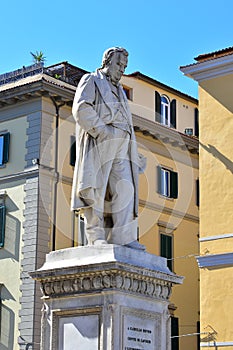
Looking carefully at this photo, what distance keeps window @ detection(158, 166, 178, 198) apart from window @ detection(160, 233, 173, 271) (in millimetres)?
1795

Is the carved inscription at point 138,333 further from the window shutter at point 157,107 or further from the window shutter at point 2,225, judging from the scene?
the window shutter at point 157,107

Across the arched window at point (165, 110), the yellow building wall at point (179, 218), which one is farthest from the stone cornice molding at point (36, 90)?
the arched window at point (165, 110)

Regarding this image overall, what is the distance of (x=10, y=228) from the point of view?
101 ft

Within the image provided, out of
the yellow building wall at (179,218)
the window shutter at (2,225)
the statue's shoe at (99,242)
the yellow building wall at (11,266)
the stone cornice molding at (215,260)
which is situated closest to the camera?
the statue's shoe at (99,242)

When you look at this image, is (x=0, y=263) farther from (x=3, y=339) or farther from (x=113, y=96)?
(x=113, y=96)

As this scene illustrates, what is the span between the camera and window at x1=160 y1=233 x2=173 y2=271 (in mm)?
34531

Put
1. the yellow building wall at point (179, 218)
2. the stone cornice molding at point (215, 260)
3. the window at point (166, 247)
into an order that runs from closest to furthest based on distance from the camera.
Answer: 1. the stone cornice molding at point (215, 260)
2. the yellow building wall at point (179, 218)
3. the window at point (166, 247)

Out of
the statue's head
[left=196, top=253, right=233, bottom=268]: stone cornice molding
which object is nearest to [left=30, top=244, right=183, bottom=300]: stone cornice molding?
the statue's head

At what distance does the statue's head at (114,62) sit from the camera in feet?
35.7

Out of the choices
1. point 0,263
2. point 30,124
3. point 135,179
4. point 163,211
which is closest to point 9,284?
point 0,263

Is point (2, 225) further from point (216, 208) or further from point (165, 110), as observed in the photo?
point (165, 110)

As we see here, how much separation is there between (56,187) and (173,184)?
21.8ft

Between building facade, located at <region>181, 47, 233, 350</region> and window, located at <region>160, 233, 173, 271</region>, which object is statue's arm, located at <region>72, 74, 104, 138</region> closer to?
building facade, located at <region>181, 47, 233, 350</region>

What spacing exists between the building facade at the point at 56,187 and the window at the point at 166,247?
4 centimetres
